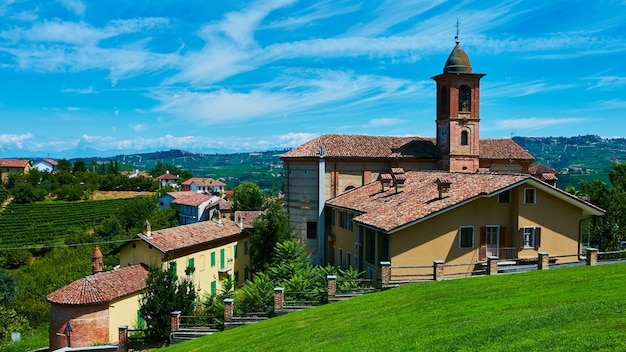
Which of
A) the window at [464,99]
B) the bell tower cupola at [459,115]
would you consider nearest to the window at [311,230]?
the bell tower cupola at [459,115]

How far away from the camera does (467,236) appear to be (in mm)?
24828

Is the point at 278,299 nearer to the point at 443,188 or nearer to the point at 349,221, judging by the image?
the point at 443,188

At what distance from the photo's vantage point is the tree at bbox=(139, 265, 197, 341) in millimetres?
23703

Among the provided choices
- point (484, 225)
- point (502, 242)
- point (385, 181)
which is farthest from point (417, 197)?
point (385, 181)

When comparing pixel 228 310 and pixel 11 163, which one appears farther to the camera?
pixel 11 163

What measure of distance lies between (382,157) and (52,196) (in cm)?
9156

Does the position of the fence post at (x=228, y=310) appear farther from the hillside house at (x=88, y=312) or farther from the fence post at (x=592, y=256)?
the fence post at (x=592, y=256)

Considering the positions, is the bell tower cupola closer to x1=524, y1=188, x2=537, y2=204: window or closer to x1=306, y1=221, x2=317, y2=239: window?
x1=306, y1=221, x2=317, y2=239: window

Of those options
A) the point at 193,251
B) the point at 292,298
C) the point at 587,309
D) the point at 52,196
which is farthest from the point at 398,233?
the point at 52,196

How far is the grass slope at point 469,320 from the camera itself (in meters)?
10.6

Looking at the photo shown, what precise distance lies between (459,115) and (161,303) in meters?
26.9

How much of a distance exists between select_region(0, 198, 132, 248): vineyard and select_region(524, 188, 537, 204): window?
64.6 metres

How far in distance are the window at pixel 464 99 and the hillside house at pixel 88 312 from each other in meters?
28.1

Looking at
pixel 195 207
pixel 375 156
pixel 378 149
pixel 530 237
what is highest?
pixel 378 149
